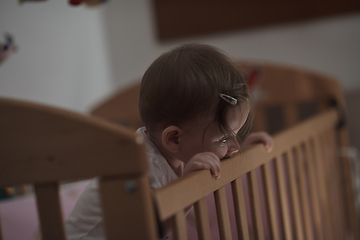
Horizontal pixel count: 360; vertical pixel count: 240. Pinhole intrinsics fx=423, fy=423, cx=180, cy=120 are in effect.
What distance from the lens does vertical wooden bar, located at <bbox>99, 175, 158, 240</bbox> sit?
446mm

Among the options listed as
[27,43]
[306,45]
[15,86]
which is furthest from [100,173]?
[306,45]

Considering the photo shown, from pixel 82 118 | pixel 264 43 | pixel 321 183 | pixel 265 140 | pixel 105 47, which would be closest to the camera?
pixel 82 118

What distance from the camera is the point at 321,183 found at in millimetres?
1245

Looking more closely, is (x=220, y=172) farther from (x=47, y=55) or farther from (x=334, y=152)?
(x=47, y=55)

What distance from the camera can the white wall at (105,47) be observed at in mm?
1457

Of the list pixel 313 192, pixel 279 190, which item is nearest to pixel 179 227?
pixel 279 190

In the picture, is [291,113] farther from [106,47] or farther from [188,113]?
[188,113]

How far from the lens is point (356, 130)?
174 cm

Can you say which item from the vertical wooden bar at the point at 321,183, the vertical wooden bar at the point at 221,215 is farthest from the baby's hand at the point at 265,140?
the vertical wooden bar at the point at 321,183

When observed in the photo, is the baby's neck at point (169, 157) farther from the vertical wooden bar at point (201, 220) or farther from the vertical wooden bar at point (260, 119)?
the vertical wooden bar at point (260, 119)

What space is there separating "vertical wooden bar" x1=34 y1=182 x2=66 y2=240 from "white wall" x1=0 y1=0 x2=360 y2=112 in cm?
95

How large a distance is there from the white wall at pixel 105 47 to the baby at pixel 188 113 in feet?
2.71

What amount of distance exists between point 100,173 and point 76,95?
1.37m

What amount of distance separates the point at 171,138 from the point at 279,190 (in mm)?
330
